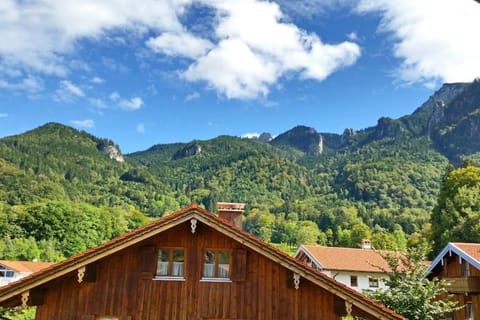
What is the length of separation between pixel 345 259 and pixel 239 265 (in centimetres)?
3721

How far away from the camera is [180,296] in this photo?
1436cm

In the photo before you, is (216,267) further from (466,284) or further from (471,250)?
(471,250)

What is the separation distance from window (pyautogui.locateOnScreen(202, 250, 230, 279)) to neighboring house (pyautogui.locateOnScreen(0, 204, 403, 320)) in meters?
0.03

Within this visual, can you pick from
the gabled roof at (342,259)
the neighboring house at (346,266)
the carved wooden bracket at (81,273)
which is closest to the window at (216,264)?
the carved wooden bracket at (81,273)

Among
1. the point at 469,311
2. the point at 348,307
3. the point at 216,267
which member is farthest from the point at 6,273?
the point at 348,307

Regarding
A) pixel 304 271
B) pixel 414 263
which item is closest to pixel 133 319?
pixel 304 271

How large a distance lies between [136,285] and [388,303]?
12155 millimetres

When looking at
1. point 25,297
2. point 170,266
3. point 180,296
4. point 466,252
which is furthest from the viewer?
point 466,252

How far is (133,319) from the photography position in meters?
14.0

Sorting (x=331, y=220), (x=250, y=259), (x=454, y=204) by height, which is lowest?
(x=250, y=259)

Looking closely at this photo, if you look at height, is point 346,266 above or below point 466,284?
above

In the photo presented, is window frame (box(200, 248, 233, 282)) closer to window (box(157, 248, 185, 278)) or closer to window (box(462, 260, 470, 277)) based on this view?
window (box(157, 248, 185, 278))

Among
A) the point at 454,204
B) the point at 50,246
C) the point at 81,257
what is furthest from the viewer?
the point at 50,246

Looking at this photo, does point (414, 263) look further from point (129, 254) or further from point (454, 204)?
point (454, 204)
